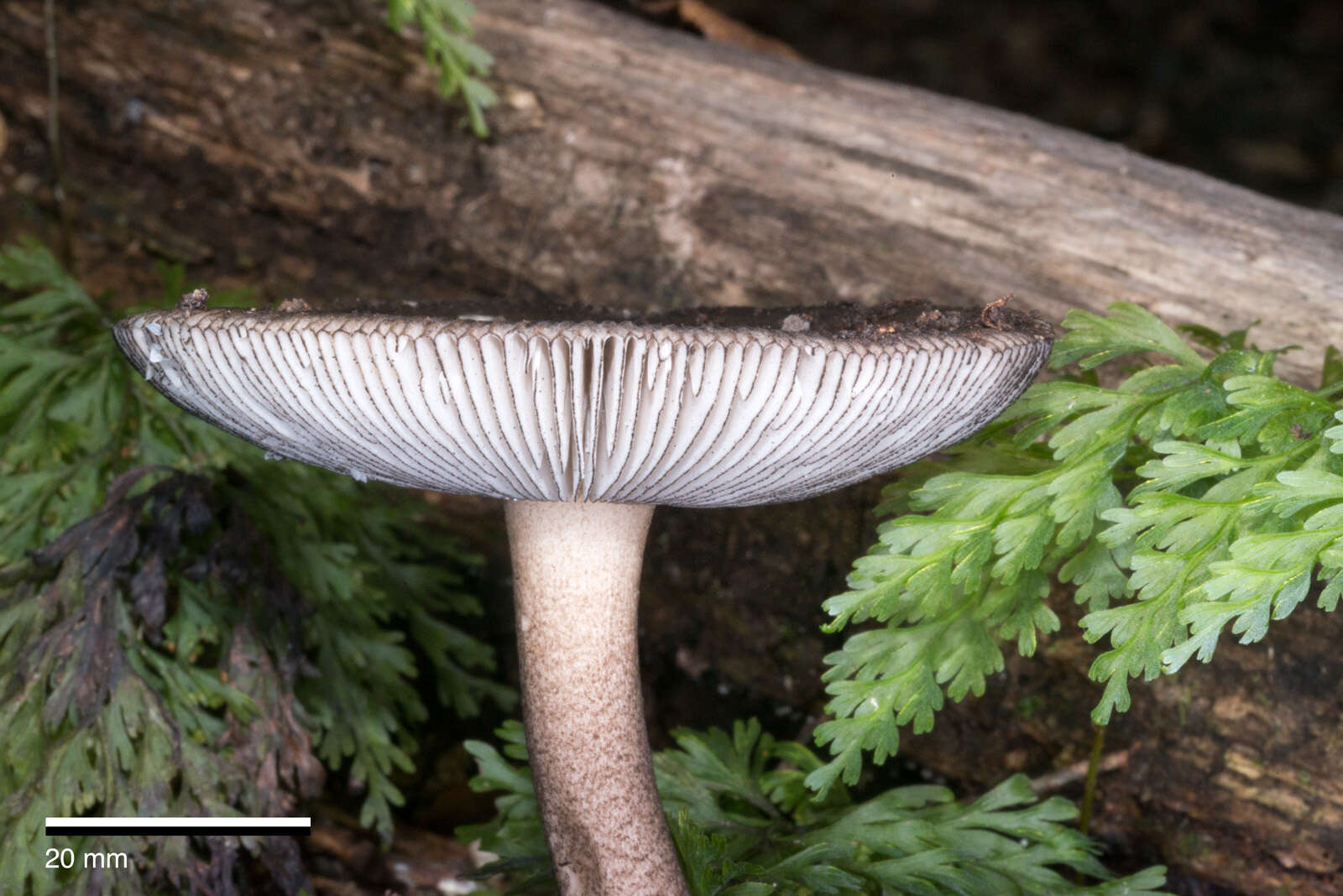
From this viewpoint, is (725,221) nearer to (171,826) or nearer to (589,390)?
(589,390)

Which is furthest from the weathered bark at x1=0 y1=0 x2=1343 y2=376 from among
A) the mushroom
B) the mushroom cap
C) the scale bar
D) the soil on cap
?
the scale bar

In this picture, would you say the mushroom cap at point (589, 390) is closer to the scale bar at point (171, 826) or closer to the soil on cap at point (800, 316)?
the soil on cap at point (800, 316)

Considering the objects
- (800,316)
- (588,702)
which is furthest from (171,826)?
(800,316)

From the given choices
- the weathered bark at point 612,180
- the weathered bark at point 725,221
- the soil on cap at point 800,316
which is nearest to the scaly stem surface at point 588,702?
the soil on cap at point 800,316

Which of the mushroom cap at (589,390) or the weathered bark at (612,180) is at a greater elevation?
the weathered bark at (612,180)

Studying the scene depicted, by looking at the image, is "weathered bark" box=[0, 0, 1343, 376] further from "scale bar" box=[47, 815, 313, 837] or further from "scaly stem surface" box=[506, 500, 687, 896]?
"scale bar" box=[47, 815, 313, 837]

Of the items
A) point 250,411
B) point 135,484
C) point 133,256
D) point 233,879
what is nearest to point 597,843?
point 233,879

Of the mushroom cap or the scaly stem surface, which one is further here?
the scaly stem surface
